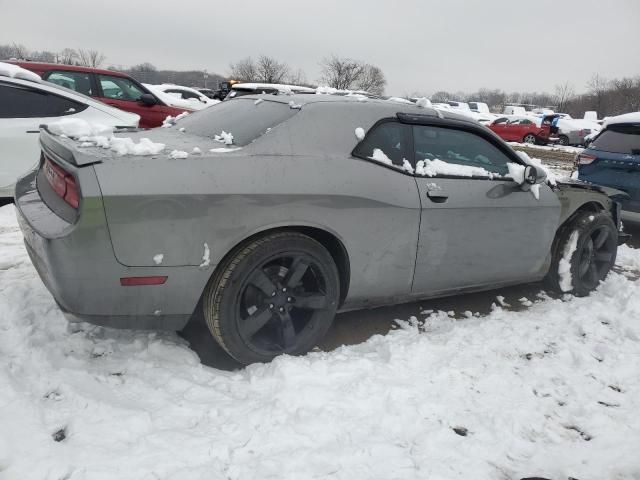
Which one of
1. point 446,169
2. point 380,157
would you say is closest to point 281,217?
point 380,157

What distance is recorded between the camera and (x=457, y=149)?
338cm

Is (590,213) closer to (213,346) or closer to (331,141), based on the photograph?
(331,141)

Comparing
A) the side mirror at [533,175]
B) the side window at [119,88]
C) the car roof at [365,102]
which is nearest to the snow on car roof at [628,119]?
the side mirror at [533,175]

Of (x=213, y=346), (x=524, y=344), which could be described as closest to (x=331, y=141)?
(x=213, y=346)

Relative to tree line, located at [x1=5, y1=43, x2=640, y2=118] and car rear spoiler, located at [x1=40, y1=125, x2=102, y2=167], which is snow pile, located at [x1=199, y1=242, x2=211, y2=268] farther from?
tree line, located at [x1=5, y1=43, x2=640, y2=118]

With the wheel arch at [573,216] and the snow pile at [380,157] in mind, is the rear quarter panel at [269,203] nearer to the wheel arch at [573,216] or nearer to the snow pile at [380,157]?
the snow pile at [380,157]

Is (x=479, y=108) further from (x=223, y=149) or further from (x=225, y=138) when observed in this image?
(x=223, y=149)

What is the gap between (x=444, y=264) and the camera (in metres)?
3.24

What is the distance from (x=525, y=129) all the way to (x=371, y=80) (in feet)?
105

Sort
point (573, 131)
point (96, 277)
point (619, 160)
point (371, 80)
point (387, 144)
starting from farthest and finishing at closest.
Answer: point (371, 80) → point (573, 131) → point (619, 160) → point (387, 144) → point (96, 277)

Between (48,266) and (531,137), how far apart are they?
24030mm

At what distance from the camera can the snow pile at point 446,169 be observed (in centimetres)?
312

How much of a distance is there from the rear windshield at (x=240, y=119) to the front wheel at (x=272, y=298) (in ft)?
2.20

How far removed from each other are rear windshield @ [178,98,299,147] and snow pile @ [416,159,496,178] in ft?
A: 2.94
